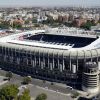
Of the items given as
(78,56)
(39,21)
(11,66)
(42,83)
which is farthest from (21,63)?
(39,21)

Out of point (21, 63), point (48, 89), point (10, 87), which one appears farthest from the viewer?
point (21, 63)

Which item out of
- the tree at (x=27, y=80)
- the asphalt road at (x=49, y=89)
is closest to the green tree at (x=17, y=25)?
the asphalt road at (x=49, y=89)

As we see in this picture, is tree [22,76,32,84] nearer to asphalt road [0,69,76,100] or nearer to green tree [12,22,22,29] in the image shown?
asphalt road [0,69,76,100]

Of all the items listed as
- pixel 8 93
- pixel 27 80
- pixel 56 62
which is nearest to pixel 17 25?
pixel 56 62

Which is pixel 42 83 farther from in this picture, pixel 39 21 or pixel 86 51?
pixel 39 21

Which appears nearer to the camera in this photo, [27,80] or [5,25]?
[27,80]

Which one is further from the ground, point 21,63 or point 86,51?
point 86,51

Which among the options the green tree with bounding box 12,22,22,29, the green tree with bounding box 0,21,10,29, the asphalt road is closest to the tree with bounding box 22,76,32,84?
the asphalt road

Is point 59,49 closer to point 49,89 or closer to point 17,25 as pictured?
point 49,89
